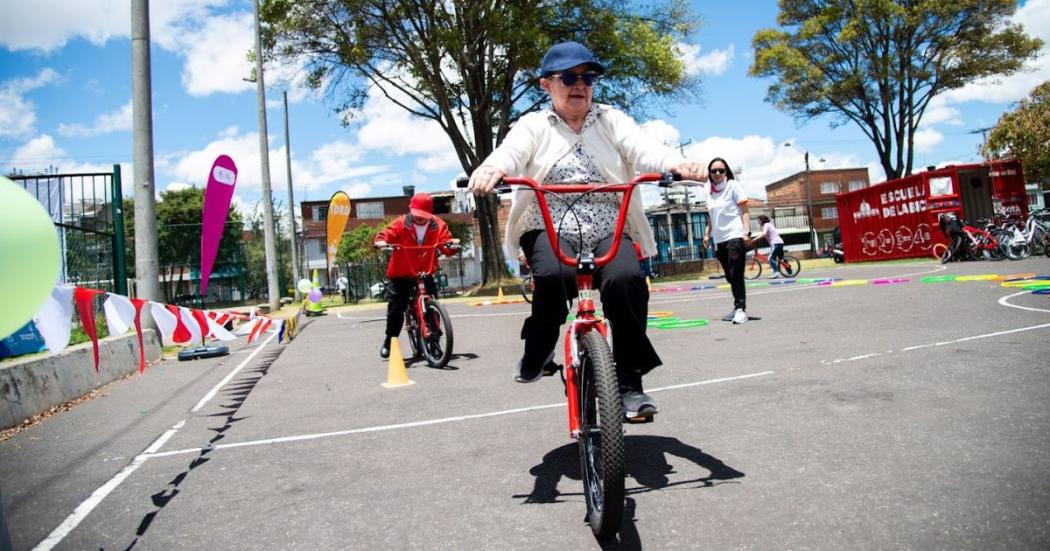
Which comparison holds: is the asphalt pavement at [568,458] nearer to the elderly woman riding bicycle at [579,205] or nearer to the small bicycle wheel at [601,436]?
the small bicycle wheel at [601,436]

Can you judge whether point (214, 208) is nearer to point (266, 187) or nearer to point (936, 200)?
point (266, 187)

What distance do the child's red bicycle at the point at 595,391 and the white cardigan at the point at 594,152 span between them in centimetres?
35

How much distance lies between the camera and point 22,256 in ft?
7.57

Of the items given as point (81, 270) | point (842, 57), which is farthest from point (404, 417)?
point (842, 57)

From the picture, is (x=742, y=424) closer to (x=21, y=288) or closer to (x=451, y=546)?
(x=451, y=546)

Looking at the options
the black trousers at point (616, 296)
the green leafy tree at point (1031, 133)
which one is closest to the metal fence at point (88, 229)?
the black trousers at point (616, 296)

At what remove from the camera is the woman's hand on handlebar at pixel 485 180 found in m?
3.07

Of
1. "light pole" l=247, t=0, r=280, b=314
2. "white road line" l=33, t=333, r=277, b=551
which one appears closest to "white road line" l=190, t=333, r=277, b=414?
"white road line" l=33, t=333, r=277, b=551

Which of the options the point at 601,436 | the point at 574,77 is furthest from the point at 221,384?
the point at 601,436

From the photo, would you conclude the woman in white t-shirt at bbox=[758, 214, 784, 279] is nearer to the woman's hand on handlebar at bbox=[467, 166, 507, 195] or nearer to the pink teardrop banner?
the pink teardrop banner

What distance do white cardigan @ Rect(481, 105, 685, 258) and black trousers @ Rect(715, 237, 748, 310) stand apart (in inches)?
217

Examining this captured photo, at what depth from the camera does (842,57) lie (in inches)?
1188

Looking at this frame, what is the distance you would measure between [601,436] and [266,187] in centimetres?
2358

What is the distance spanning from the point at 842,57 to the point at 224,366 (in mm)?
29010
